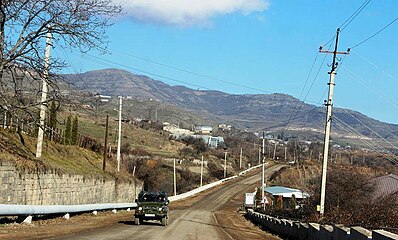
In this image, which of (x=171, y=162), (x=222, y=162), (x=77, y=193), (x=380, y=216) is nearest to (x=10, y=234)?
(x=380, y=216)

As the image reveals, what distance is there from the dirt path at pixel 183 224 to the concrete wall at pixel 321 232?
37.1 inches

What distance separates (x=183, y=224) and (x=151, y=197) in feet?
11.3

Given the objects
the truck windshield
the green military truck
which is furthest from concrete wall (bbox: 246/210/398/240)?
the truck windshield

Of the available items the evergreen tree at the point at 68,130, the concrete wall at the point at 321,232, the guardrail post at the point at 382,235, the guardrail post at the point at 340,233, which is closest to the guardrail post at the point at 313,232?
the concrete wall at the point at 321,232

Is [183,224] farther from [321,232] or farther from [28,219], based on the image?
[321,232]

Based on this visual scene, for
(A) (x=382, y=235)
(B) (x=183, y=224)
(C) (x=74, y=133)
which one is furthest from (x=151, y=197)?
(A) (x=382, y=235)

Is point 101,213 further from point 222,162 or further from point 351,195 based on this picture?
point 222,162

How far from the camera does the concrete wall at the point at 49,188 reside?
85.4 ft

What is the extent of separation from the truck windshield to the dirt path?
1477mm

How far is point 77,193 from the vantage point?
129 feet

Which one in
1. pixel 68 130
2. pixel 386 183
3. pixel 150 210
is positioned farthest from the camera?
pixel 386 183

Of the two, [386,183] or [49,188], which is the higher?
[386,183]

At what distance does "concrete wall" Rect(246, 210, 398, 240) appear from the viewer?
11.3m

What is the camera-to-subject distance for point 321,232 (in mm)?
17359
